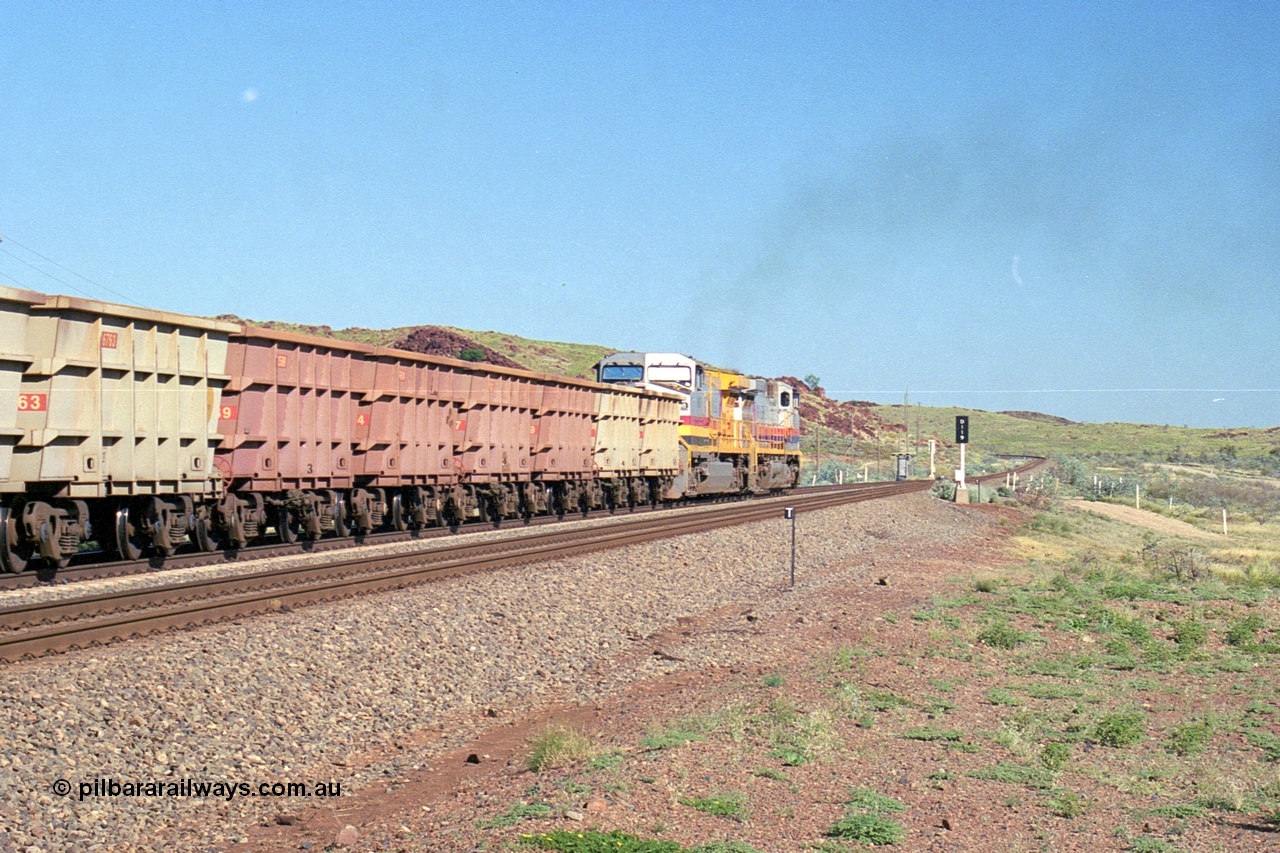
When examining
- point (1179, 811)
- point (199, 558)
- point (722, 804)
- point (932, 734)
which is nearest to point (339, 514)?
point (199, 558)

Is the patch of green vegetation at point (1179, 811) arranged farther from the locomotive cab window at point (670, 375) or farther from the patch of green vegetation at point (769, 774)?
the locomotive cab window at point (670, 375)

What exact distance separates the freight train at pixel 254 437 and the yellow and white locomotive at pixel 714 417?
326cm

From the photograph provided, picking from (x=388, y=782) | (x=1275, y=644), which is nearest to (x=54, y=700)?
(x=388, y=782)

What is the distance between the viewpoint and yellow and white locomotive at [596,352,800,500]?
36844 mm

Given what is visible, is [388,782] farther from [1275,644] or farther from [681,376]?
[681,376]

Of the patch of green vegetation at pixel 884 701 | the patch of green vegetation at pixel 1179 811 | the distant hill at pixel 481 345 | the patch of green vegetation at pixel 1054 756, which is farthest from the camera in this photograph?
the distant hill at pixel 481 345

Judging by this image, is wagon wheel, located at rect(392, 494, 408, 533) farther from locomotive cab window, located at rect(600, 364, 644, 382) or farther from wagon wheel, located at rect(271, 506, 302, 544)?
locomotive cab window, located at rect(600, 364, 644, 382)

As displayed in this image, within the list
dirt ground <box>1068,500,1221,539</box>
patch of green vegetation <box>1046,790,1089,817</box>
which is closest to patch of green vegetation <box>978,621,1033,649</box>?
patch of green vegetation <box>1046,790,1089,817</box>

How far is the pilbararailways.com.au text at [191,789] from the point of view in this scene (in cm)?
764

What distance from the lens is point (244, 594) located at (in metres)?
13.2

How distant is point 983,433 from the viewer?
7333 inches

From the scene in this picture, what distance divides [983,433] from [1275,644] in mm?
177404

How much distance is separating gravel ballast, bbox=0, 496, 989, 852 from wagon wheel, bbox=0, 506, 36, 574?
13.4 feet

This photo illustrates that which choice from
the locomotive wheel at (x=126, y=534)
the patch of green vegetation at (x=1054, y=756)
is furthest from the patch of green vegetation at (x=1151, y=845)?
the locomotive wheel at (x=126, y=534)
